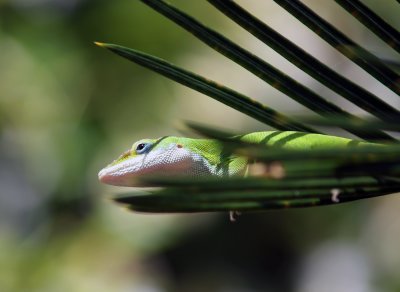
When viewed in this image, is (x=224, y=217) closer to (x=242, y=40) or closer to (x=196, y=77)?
(x=242, y=40)

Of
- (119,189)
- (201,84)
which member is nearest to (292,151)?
(201,84)

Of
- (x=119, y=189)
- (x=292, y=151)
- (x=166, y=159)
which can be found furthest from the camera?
(x=119, y=189)

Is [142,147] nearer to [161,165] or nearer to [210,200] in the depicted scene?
[161,165]

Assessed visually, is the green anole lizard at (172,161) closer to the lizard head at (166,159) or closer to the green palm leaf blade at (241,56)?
the lizard head at (166,159)

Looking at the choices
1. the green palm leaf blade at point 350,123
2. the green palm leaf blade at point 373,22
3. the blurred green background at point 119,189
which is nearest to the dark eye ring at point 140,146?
the green palm leaf blade at point 373,22

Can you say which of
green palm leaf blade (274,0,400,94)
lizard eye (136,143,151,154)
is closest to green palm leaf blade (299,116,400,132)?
green palm leaf blade (274,0,400,94)

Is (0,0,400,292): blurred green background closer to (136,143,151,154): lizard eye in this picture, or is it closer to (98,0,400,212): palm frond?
(136,143,151,154): lizard eye
